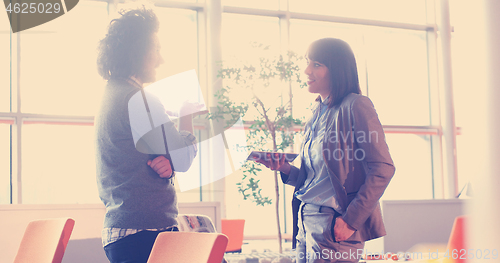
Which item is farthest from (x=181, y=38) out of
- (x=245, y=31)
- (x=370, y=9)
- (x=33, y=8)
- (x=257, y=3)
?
(x=370, y=9)

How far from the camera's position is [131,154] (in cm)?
125

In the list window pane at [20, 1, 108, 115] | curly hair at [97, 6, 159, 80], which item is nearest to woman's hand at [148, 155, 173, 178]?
curly hair at [97, 6, 159, 80]

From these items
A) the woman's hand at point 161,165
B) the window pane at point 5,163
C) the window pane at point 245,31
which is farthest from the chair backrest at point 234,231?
the woman's hand at point 161,165

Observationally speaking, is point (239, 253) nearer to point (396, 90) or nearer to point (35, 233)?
point (35, 233)

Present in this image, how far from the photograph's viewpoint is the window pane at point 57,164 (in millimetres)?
5684

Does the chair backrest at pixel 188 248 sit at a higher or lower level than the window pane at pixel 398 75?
lower

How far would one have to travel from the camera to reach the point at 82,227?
297 cm

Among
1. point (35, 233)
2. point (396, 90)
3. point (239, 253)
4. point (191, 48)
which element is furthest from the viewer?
point (396, 90)

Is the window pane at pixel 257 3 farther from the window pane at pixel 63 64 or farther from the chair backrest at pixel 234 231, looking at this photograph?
the chair backrest at pixel 234 231

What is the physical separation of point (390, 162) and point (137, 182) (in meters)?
0.77

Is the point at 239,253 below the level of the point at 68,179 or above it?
below

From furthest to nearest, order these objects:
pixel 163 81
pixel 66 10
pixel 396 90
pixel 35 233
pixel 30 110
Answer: pixel 396 90
pixel 66 10
pixel 30 110
pixel 163 81
pixel 35 233

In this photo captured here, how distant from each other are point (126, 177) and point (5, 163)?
525cm

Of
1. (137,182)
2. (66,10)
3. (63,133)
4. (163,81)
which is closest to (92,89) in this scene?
(63,133)
